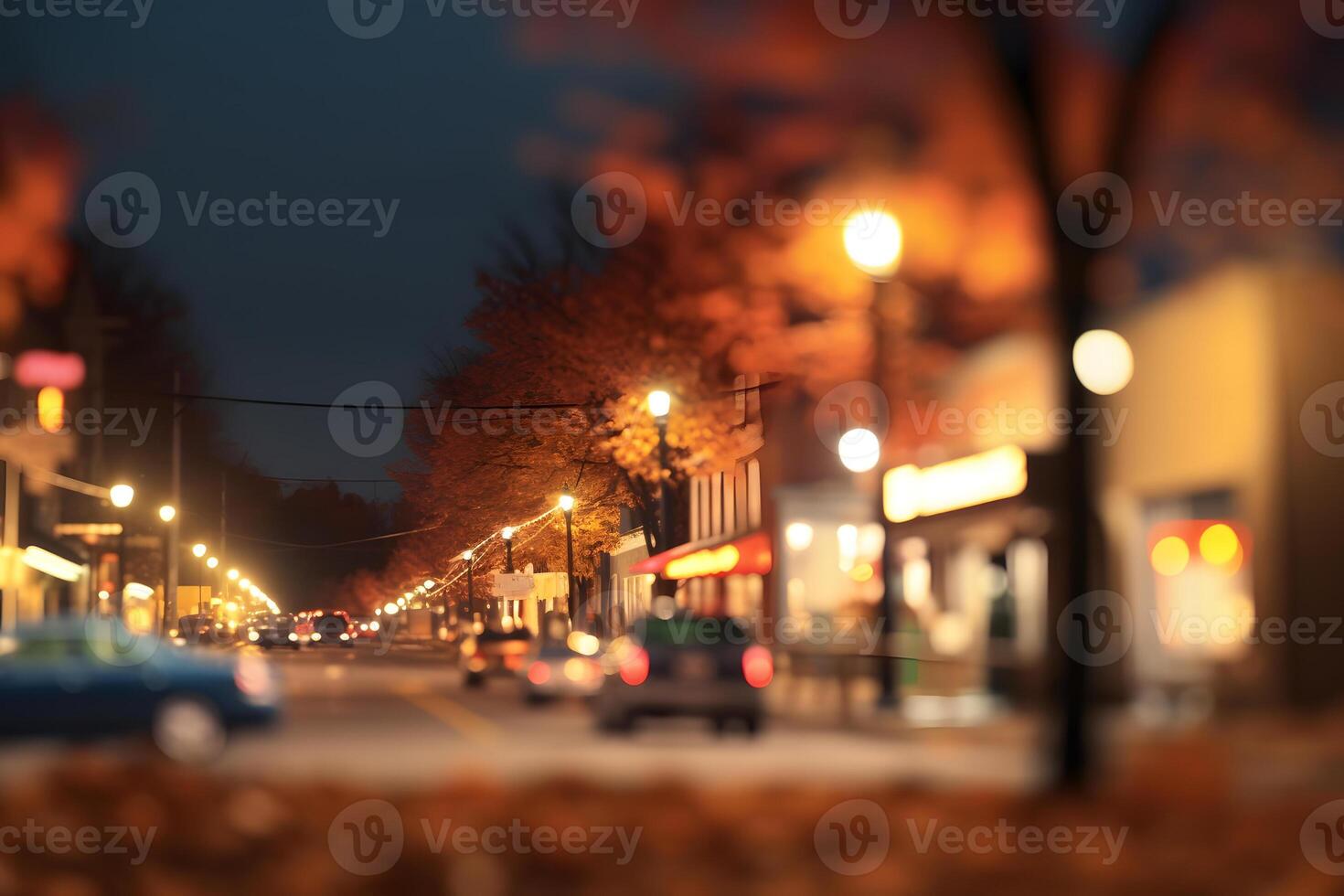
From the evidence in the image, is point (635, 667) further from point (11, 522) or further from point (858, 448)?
point (11, 522)

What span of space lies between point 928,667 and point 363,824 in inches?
811

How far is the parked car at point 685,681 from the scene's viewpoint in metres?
22.9

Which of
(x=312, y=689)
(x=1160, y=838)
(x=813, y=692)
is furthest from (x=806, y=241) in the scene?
(x=312, y=689)

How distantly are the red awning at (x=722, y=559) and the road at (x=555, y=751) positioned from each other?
17.2 metres

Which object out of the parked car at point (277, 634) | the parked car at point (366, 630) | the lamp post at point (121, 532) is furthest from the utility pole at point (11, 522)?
the parked car at point (366, 630)

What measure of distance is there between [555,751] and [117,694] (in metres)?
4.93

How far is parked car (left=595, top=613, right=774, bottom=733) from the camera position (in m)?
22.9

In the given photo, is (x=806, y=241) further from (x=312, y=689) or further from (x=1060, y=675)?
(x=312, y=689)

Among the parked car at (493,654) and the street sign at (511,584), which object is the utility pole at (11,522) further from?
the street sign at (511,584)

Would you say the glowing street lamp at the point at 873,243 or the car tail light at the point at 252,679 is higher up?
the glowing street lamp at the point at 873,243

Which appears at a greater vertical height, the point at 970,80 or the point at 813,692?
the point at 970,80

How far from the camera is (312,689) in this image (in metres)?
37.6

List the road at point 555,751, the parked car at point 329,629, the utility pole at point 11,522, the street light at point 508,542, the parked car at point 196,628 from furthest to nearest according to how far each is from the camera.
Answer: the parked car at point 196,628 < the parked car at point 329,629 < the street light at point 508,542 < the utility pole at point 11,522 < the road at point 555,751

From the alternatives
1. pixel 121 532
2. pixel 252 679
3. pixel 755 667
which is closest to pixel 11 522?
pixel 121 532
